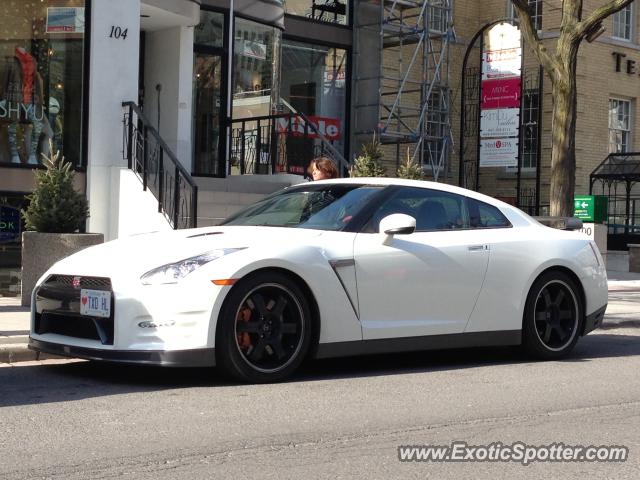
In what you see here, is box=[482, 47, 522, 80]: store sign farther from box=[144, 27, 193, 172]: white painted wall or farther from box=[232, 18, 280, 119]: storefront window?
box=[144, 27, 193, 172]: white painted wall

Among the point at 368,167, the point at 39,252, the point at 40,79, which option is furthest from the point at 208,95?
the point at 39,252

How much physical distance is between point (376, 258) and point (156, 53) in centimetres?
1138

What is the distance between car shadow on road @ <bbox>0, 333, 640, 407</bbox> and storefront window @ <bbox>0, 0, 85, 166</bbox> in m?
7.84

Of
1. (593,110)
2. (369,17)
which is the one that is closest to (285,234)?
(369,17)

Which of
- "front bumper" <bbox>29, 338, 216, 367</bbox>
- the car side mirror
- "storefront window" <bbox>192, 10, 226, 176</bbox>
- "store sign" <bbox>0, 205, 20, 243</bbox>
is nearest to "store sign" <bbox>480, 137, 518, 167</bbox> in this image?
"storefront window" <bbox>192, 10, 226, 176</bbox>

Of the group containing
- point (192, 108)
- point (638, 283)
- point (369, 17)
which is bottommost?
point (638, 283)

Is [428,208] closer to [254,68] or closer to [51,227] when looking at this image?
[51,227]

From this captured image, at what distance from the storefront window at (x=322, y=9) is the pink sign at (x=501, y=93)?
13.2ft

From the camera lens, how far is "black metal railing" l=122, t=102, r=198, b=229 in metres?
14.2

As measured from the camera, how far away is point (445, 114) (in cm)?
2781

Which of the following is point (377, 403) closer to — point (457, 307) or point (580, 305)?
point (457, 307)

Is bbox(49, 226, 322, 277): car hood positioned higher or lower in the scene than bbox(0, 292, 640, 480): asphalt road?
higher

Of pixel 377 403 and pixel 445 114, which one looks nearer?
pixel 377 403

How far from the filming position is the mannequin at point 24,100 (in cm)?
1552
